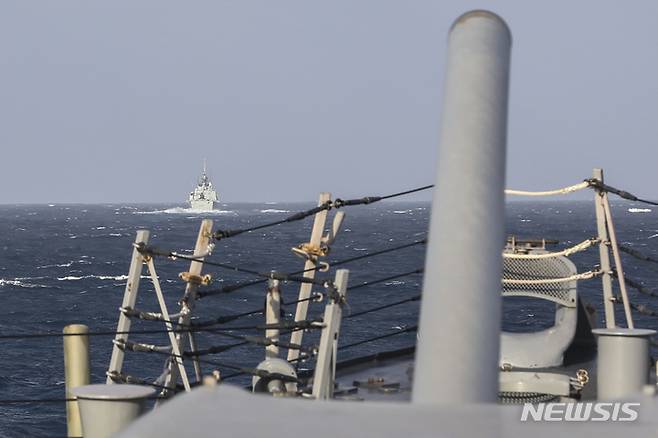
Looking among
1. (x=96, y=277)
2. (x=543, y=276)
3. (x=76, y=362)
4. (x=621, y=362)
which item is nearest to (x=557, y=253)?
(x=543, y=276)

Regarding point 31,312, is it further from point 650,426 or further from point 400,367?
point 650,426

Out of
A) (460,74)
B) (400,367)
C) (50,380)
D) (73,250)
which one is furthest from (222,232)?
(73,250)

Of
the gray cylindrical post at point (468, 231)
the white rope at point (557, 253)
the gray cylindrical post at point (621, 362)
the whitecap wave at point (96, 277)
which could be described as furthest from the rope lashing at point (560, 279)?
the whitecap wave at point (96, 277)

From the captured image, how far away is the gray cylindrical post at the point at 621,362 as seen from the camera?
751 centimetres

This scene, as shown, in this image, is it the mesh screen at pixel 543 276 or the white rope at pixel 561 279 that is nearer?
the white rope at pixel 561 279

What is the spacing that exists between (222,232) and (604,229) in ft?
13.6

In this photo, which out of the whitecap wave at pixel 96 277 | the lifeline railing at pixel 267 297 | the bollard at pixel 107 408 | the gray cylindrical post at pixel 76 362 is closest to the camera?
the bollard at pixel 107 408

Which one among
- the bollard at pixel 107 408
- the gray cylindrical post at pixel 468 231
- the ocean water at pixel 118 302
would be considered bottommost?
the bollard at pixel 107 408

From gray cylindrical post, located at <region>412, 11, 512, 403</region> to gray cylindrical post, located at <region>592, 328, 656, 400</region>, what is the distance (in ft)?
11.9

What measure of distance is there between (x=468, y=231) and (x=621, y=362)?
3829 mm

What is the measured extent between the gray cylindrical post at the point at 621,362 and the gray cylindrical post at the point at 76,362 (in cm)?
400

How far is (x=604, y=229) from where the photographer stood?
37.6ft

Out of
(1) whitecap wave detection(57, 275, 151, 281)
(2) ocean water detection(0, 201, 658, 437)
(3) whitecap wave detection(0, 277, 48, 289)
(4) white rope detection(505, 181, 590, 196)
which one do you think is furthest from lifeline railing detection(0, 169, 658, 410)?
(1) whitecap wave detection(57, 275, 151, 281)

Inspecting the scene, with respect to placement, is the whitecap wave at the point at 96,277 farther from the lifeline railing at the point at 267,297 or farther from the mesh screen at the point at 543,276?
the lifeline railing at the point at 267,297
